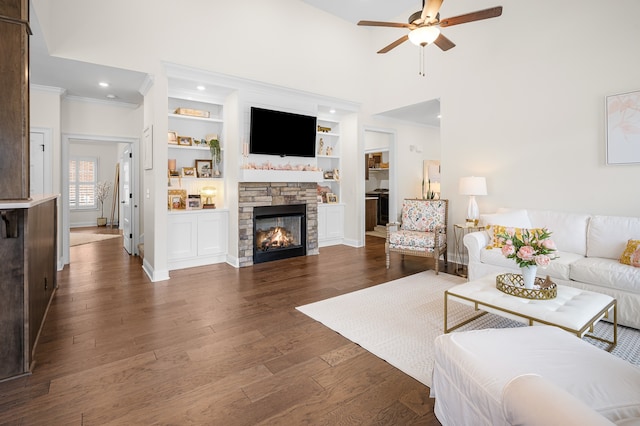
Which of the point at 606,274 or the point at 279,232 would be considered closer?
the point at 606,274

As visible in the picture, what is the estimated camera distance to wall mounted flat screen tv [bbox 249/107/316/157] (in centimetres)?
518

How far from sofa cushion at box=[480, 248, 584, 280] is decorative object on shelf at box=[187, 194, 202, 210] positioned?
4082 millimetres

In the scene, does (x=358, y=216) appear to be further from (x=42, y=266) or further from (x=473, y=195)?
(x=42, y=266)

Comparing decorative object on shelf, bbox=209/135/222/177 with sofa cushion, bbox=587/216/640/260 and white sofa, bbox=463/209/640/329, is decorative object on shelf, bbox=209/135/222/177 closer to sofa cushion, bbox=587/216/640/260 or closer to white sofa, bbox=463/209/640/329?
white sofa, bbox=463/209/640/329

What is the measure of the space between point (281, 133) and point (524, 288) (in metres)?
4.09

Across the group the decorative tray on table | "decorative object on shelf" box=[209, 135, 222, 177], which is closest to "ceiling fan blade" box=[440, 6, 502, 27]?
the decorative tray on table

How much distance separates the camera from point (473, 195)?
4781mm

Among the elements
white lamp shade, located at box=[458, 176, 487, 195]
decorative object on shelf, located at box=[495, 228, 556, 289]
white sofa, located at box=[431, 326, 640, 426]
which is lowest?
white sofa, located at box=[431, 326, 640, 426]

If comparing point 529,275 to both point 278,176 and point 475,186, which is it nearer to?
point 475,186

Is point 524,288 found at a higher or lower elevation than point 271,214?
lower

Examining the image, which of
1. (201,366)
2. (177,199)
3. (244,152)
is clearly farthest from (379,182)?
(201,366)

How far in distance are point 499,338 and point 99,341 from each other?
2904 millimetres

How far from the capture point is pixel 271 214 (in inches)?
216

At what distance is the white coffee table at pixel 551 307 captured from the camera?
2107 mm
